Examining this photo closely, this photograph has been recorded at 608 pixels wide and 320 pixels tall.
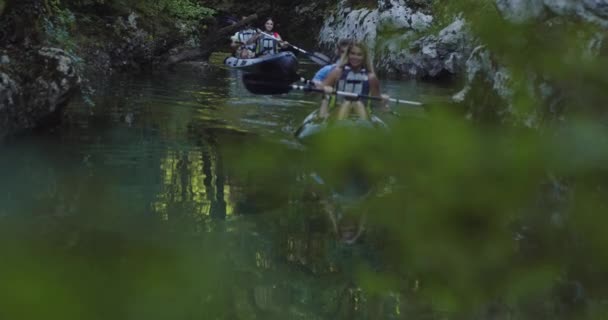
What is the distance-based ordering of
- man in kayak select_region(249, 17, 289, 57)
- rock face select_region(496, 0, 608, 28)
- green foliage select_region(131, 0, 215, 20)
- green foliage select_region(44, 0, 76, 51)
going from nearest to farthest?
1. rock face select_region(496, 0, 608, 28)
2. green foliage select_region(44, 0, 76, 51)
3. man in kayak select_region(249, 17, 289, 57)
4. green foliage select_region(131, 0, 215, 20)

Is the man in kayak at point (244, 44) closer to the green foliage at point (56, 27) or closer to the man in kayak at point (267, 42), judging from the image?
the man in kayak at point (267, 42)

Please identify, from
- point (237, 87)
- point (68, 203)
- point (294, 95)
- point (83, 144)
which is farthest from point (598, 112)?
point (237, 87)

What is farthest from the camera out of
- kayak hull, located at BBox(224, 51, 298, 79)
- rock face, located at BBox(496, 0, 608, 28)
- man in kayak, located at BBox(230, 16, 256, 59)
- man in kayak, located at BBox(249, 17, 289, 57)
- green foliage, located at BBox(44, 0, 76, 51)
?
man in kayak, located at BBox(230, 16, 256, 59)

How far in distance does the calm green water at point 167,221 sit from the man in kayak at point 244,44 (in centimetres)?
184

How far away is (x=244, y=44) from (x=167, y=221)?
52.5 ft

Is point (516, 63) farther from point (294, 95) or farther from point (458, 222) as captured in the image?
point (294, 95)

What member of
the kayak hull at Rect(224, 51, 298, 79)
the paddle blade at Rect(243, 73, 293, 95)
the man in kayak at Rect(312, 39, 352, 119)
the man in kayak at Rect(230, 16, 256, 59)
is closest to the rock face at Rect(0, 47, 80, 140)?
the paddle blade at Rect(243, 73, 293, 95)

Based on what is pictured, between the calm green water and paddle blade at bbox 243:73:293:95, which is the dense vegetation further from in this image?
paddle blade at bbox 243:73:293:95

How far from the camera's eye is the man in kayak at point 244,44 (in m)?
21.3

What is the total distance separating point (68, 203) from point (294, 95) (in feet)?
36.5

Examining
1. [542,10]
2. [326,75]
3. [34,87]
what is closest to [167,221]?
[326,75]

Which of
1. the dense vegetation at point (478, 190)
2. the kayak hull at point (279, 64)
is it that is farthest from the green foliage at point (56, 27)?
the dense vegetation at point (478, 190)

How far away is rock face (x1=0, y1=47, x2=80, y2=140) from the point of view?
9.64 meters

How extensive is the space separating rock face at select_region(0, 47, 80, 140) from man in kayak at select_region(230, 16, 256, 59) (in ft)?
35.0
